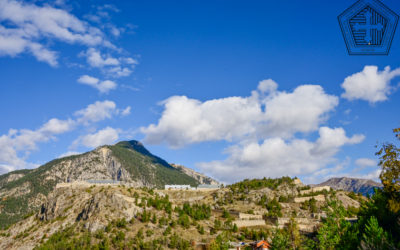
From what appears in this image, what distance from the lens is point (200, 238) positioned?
375 feet

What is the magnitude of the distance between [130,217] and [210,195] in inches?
2259

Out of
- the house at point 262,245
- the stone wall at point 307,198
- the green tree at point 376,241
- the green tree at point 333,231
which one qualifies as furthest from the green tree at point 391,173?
the stone wall at point 307,198

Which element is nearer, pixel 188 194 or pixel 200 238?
pixel 200 238

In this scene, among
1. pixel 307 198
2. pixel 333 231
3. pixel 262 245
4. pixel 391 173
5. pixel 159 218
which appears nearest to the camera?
pixel 391 173

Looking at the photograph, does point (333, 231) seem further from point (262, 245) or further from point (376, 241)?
point (262, 245)

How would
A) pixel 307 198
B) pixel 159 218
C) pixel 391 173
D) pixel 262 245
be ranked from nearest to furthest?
pixel 391 173 → pixel 262 245 → pixel 159 218 → pixel 307 198

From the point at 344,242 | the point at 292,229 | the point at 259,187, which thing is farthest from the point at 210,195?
the point at 344,242

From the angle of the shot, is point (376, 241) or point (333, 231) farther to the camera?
point (333, 231)

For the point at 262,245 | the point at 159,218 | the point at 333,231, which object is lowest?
the point at 262,245

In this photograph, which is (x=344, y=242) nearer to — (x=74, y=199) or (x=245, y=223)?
(x=245, y=223)

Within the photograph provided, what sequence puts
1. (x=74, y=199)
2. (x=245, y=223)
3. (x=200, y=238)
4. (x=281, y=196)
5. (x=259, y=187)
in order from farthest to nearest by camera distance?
(x=259, y=187) < (x=281, y=196) < (x=74, y=199) < (x=245, y=223) < (x=200, y=238)

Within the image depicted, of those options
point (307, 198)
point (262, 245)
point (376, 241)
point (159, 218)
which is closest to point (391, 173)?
point (376, 241)

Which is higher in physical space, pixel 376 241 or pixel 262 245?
pixel 376 241

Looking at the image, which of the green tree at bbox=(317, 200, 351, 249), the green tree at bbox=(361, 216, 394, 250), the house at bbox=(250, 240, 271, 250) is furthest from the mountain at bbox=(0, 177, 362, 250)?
the green tree at bbox=(361, 216, 394, 250)
